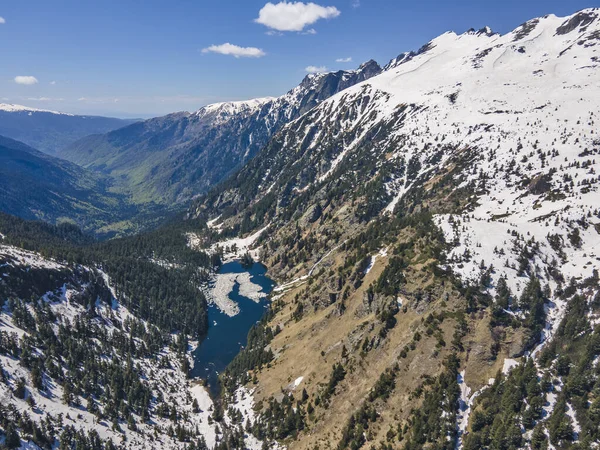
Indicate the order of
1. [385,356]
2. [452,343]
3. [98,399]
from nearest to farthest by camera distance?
[452,343]
[385,356]
[98,399]

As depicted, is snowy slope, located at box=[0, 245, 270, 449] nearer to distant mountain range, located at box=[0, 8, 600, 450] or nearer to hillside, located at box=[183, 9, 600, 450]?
distant mountain range, located at box=[0, 8, 600, 450]

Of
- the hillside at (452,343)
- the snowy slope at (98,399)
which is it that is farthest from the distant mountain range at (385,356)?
the snowy slope at (98,399)

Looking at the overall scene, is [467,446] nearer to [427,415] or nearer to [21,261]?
[427,415]

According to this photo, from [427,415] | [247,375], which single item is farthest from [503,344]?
[247,375]

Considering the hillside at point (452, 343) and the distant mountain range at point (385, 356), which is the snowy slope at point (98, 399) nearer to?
the distant mountain range at point (385, 356)

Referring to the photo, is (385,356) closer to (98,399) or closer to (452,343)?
(452,343)

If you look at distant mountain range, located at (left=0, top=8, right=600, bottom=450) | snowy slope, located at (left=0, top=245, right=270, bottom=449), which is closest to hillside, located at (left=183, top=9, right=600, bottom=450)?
distant mountain range, located at (left=0, top=8, right=600, bottom=450)

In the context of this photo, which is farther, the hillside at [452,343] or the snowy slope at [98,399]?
the snowy slope at [98,399]

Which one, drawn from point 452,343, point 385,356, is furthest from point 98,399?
point 452,343

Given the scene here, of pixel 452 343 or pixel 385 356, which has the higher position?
pixel 452 343

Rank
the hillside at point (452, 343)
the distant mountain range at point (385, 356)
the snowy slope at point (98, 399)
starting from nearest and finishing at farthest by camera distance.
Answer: the hillside at point (452, 343) → the distant mountain range at point (385, 356) → the snowy slope at point (98, 399)

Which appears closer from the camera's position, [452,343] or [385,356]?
[452,343]
